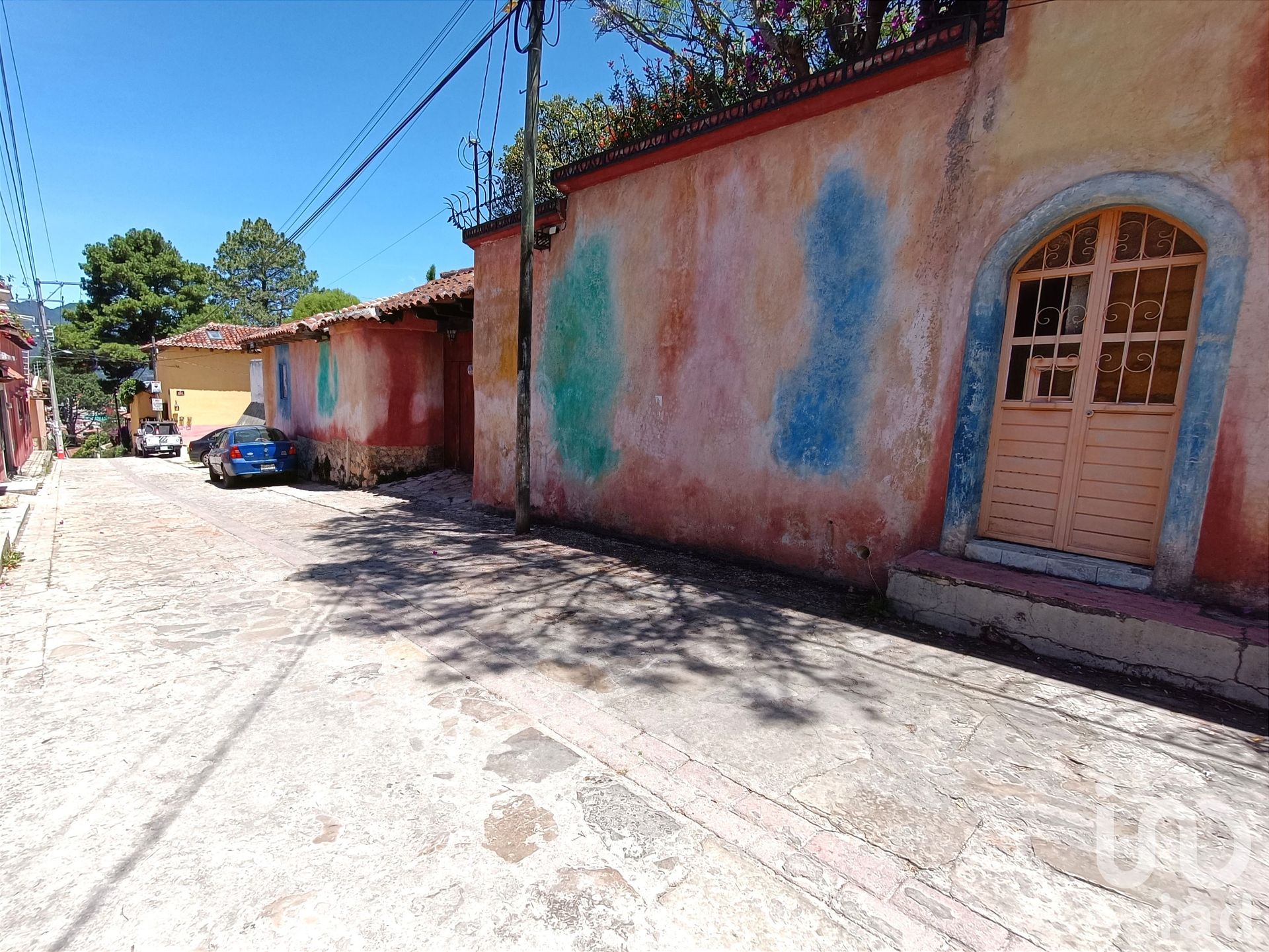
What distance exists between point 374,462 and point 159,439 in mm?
23146

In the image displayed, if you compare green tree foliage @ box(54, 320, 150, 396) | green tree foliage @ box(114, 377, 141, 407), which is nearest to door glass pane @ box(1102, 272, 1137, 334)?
green tree foliage @ box(54, 320, 150, 396)

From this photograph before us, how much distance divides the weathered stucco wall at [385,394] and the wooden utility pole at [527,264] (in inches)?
212

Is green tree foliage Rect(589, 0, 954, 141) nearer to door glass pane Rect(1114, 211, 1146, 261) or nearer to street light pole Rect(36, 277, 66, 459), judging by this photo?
door glass pane Rect(1114, 211, 1146, 261)

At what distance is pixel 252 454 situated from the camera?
519 inches

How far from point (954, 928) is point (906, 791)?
0.69m

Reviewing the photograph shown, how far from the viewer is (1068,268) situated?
4203 mm

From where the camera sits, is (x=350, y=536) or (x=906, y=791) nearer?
(x=906, y=791)

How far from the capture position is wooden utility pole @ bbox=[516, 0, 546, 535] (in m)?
6.95

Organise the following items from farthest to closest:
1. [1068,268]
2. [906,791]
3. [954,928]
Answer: [1068,268] < [906,791] < [954,928]

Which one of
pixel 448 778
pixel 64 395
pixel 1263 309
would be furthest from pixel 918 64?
pixel 64 395

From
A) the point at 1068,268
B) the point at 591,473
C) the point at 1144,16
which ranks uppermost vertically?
the point at 1144,16

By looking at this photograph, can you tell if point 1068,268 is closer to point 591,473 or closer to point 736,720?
point 736,720

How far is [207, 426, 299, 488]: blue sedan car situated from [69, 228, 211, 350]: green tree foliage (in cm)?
2664

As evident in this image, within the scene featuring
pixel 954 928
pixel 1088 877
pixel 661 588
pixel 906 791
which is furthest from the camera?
pixel 661 588
